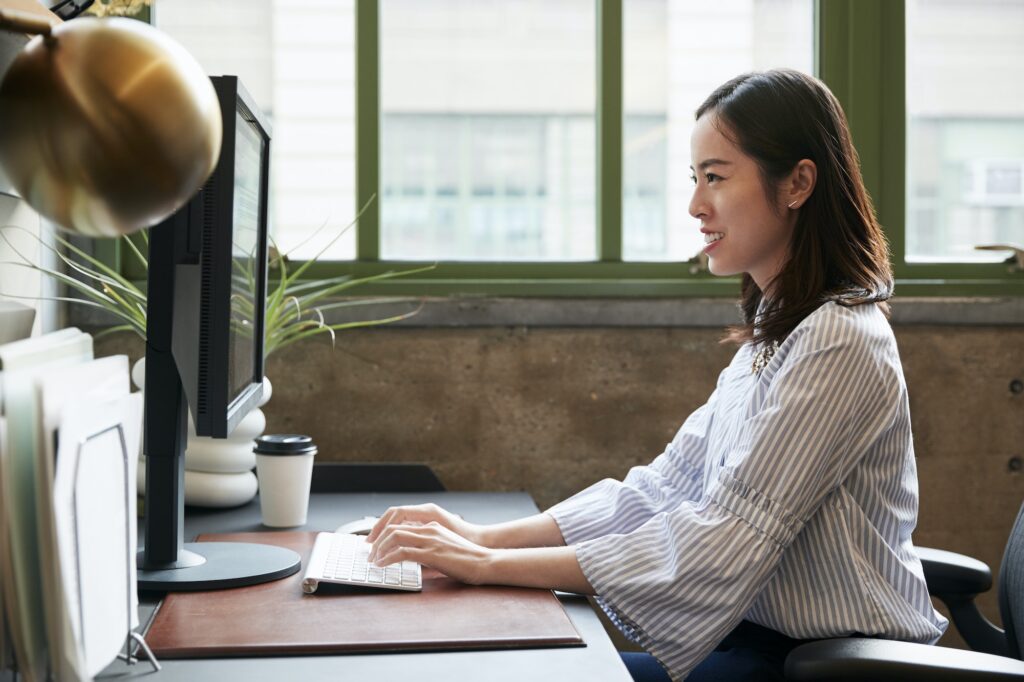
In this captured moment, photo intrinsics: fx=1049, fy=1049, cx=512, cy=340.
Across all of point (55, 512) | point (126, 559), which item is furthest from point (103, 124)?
point (126, 559)

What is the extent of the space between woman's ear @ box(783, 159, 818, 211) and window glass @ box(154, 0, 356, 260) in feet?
3.97

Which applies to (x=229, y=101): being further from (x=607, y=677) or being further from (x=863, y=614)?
(x=863, y=614)

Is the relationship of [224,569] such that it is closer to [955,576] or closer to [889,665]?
[889,665]

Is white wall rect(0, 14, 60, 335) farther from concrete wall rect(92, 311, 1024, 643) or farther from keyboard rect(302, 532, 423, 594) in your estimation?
keyboard rect(302, 532, 423, 594)

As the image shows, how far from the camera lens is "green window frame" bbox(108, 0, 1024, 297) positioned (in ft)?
7.73

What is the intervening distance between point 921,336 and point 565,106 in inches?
38.3

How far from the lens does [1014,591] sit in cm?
150

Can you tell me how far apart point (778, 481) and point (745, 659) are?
29 cm

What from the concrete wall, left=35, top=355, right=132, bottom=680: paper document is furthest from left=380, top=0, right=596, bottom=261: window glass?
left=35, top=355, right=132, bottom=680: paper document

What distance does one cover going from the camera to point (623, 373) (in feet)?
7.73

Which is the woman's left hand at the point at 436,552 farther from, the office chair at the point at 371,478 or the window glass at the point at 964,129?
the window glass at the point at 964,129

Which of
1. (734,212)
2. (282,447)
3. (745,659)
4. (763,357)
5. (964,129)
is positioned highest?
(964,129)

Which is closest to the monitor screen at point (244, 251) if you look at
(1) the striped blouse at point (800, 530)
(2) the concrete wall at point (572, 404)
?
(1) the striped blouse at point (800, 530)

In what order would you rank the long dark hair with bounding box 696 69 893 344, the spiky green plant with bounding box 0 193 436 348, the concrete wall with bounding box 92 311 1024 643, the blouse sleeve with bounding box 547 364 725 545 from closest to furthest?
the long dark hair with bounding box 696 69 893 344 < the blouse sleeve with bounding box 547 364 725 545 < the spiky green plant with bounding box 0 193 436 348 < the concrete wall with bounding box 92 311 1024 643
